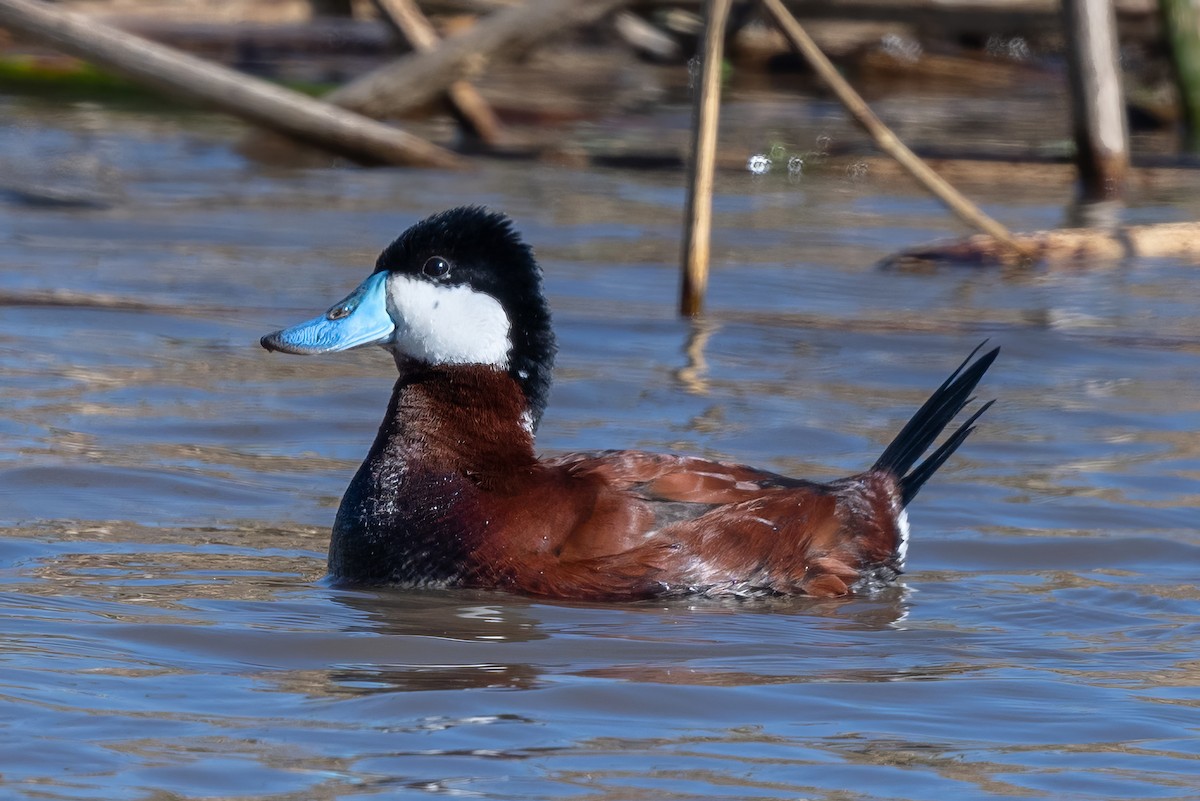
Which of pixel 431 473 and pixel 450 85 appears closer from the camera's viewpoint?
pixel 431 473

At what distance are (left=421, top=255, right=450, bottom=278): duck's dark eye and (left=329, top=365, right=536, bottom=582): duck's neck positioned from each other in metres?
0.23

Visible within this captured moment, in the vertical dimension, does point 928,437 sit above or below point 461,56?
below

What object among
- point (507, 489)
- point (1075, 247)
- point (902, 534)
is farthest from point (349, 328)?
point (1075, 247)

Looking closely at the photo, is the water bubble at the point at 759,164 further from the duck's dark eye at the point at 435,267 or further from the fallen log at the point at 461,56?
the duck's dark eye at the point at 435,267

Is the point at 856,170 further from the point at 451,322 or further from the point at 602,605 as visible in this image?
the point at 602,605

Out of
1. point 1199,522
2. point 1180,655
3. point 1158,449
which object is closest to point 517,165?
point 1158,449

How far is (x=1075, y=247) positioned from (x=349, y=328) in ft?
18.0

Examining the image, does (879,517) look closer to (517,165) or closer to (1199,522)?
(1199,522)

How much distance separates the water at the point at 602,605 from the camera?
367 centimetres

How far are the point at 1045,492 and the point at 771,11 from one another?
291 centimetres

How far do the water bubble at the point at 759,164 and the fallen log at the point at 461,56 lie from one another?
209cm

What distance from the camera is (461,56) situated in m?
11.5

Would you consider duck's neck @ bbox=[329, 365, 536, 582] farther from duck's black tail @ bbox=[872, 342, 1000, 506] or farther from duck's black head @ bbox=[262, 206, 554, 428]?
duck's black tail @ bbox=[872, 342, 1000, 506]

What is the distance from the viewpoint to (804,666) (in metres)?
4.33
